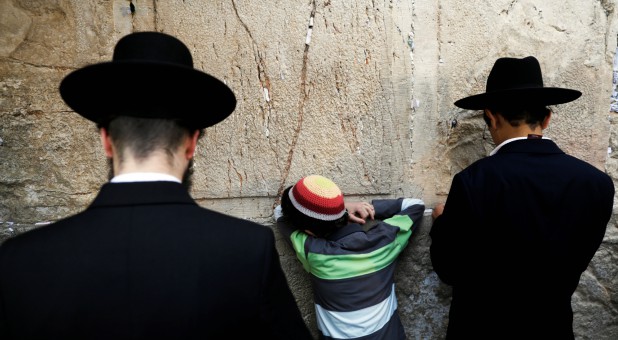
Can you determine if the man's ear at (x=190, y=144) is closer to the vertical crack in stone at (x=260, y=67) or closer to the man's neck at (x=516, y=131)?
the vertical crack in stone at (x=260, y=67)

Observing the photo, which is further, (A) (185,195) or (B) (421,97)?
(B) (421,97)

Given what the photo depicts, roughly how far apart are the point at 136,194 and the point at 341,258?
1101 millimetres

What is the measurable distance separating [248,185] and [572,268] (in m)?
1.61

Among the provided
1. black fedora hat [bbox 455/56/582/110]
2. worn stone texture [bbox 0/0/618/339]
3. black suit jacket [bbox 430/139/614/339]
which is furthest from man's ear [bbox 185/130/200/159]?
black fedora hat [bbox 455/56/582/110]

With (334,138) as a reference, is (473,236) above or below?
below

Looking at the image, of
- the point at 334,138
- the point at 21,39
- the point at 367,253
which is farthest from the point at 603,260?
the point at 21,39

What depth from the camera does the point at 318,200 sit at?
1.84 m

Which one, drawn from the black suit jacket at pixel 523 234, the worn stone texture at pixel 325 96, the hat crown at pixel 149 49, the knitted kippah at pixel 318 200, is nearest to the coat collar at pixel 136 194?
the hat crown at pixel 149 49

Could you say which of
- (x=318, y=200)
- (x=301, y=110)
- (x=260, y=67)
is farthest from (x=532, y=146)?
(x=260, y=67)

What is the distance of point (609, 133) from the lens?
251 cm

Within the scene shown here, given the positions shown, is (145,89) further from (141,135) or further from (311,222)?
(311,222)

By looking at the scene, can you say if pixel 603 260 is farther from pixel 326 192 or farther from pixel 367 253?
pixel 326 192

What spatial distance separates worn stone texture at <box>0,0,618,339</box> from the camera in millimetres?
2062

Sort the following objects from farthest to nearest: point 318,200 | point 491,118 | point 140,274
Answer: point 491,118, point 318,200, point 140,274
